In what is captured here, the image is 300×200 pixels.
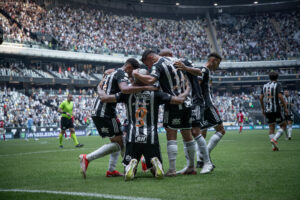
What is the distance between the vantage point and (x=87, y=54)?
148 feet

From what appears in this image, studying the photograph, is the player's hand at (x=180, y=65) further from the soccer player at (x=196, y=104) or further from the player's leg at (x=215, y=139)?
the player's leg at (x=215, y=139)

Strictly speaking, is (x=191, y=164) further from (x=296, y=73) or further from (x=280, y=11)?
(x=280, y=11)

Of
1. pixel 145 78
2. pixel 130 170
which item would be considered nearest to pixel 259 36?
pixel 145 78

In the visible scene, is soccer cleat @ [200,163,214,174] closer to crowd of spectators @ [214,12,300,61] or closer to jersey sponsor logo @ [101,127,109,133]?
jersey sponsor logo @ [101,127,109,133]

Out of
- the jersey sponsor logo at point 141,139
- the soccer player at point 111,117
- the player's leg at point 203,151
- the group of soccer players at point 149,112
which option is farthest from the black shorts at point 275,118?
the jersey sponsor logo at point 141,139

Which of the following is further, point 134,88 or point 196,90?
point 196,90

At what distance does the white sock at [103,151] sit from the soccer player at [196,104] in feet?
4.10

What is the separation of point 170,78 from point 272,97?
5.87 metres

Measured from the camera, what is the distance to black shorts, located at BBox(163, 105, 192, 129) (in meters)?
5.64

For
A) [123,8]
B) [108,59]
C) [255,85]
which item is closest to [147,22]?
[123,8]

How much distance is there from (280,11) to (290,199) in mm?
63923

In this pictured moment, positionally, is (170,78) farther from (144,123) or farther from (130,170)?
(130,170)

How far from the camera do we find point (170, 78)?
18.9 feet

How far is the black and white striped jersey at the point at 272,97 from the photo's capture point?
10.4 metres
